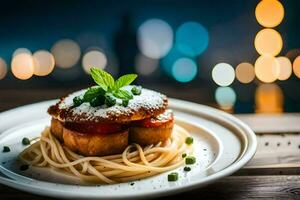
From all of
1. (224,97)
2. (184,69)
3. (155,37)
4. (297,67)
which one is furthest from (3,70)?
(297,67)

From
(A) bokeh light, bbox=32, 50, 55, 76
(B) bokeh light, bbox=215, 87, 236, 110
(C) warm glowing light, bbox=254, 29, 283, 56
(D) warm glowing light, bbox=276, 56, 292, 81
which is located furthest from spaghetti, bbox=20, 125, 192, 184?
(C) warm glowing light, bbox=254, 29, 283, 56

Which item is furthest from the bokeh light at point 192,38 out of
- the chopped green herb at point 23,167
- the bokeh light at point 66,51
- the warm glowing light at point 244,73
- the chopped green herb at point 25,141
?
the chopped green herb at point 23,167

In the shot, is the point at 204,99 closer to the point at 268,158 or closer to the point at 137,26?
the point at 268,158

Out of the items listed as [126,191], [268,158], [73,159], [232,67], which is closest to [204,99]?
[268,158]

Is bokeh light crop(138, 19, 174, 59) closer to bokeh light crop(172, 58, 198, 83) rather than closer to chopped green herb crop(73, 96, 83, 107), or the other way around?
bokeh light crop(172, 58, 198, 83)

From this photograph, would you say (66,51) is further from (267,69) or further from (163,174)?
(163,174)

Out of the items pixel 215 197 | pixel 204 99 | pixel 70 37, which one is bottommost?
pixel 215 197
